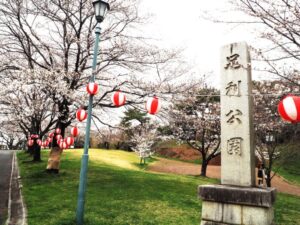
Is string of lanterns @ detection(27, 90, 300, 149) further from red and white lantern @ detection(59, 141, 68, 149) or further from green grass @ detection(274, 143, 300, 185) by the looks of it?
green grass @ detection(274, 143, 300, 185)

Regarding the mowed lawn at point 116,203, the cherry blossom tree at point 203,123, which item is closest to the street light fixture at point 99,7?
the mowed lawn at point 116,203

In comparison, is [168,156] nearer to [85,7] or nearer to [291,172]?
[291,172]

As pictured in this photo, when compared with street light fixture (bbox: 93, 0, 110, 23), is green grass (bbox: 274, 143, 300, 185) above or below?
below

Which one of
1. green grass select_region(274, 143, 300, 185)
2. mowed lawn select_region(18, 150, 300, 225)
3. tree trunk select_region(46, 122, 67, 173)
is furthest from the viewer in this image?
green grass select_region(274, 143, 300, 185)

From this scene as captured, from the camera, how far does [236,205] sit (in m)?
7.33

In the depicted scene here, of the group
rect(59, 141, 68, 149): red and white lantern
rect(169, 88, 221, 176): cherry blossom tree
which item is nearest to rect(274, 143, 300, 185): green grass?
rect(169, 88, 221, 176): cherry blossom tree

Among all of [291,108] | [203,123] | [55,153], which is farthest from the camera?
[203,123]

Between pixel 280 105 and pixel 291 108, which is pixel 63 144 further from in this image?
pixel 291 108

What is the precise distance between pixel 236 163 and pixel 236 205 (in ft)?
3.45

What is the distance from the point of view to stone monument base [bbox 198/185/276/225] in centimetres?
696

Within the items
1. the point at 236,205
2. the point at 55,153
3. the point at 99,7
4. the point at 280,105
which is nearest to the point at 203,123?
the point at 55,153

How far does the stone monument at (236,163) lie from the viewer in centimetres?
709

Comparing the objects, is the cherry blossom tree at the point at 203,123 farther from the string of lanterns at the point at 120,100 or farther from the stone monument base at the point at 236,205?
the stone monument base at the point at 236,205

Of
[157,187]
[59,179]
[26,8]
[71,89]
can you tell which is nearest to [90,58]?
[71,89]
